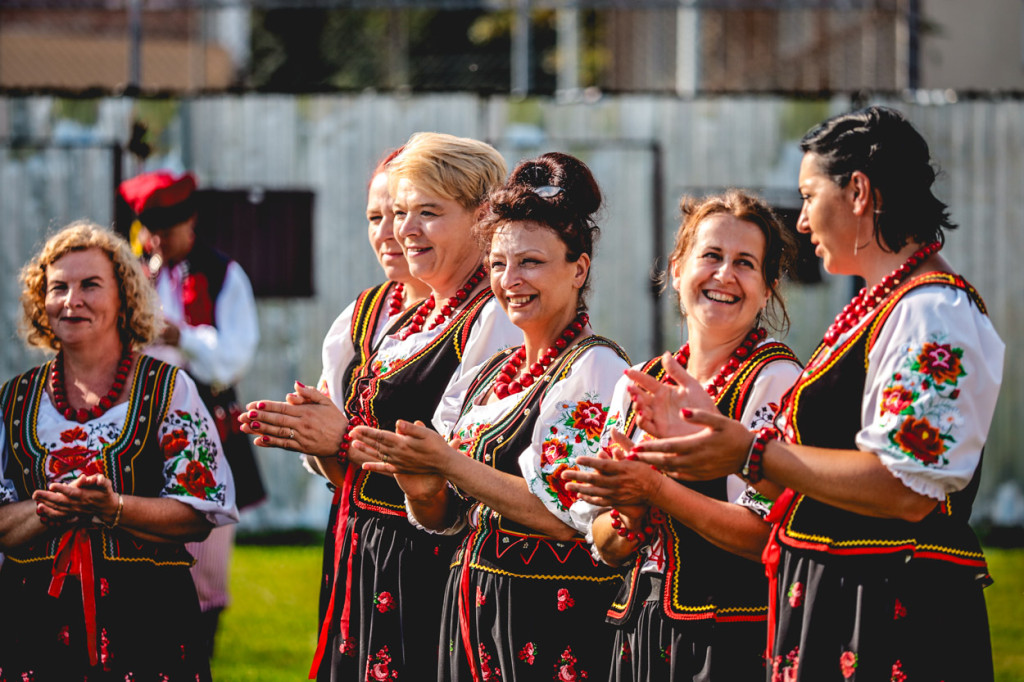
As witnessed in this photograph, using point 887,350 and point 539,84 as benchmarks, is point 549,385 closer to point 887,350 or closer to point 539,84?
point 887,350

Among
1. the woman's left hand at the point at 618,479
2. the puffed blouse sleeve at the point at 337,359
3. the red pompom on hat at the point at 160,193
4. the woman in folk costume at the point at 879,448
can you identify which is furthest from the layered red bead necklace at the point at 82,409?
the red pompom on hat at the point at 160,193

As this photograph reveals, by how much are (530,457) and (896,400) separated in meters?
0.92

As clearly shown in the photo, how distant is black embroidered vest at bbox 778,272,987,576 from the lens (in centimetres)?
240

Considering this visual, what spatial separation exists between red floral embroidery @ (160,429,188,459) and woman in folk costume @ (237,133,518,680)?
0.32 m

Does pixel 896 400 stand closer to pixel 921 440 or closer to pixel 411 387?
pixel 921 440

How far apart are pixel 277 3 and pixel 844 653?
7458 mm

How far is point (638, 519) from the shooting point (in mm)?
2705

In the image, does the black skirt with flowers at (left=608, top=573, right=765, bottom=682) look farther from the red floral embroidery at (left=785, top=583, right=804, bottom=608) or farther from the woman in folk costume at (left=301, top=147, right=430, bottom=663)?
the woman in folk costume at (left=301, top=147, right=430, bottom=663)

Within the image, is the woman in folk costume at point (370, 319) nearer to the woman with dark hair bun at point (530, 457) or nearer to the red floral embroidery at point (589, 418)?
the woman with dark hair bun at point (530, 457)

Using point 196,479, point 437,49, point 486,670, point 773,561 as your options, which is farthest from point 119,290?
point 437,49

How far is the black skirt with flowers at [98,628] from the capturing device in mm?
3348

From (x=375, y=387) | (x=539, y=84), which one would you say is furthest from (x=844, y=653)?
(x=539, y=84)

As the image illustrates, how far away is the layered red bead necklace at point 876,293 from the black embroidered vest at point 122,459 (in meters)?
1.93

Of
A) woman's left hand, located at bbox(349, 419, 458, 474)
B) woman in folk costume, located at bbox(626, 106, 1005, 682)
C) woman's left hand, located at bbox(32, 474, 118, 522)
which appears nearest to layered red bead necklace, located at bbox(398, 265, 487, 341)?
woman's left hand, located at bbox(349, 419, 458, 474)
